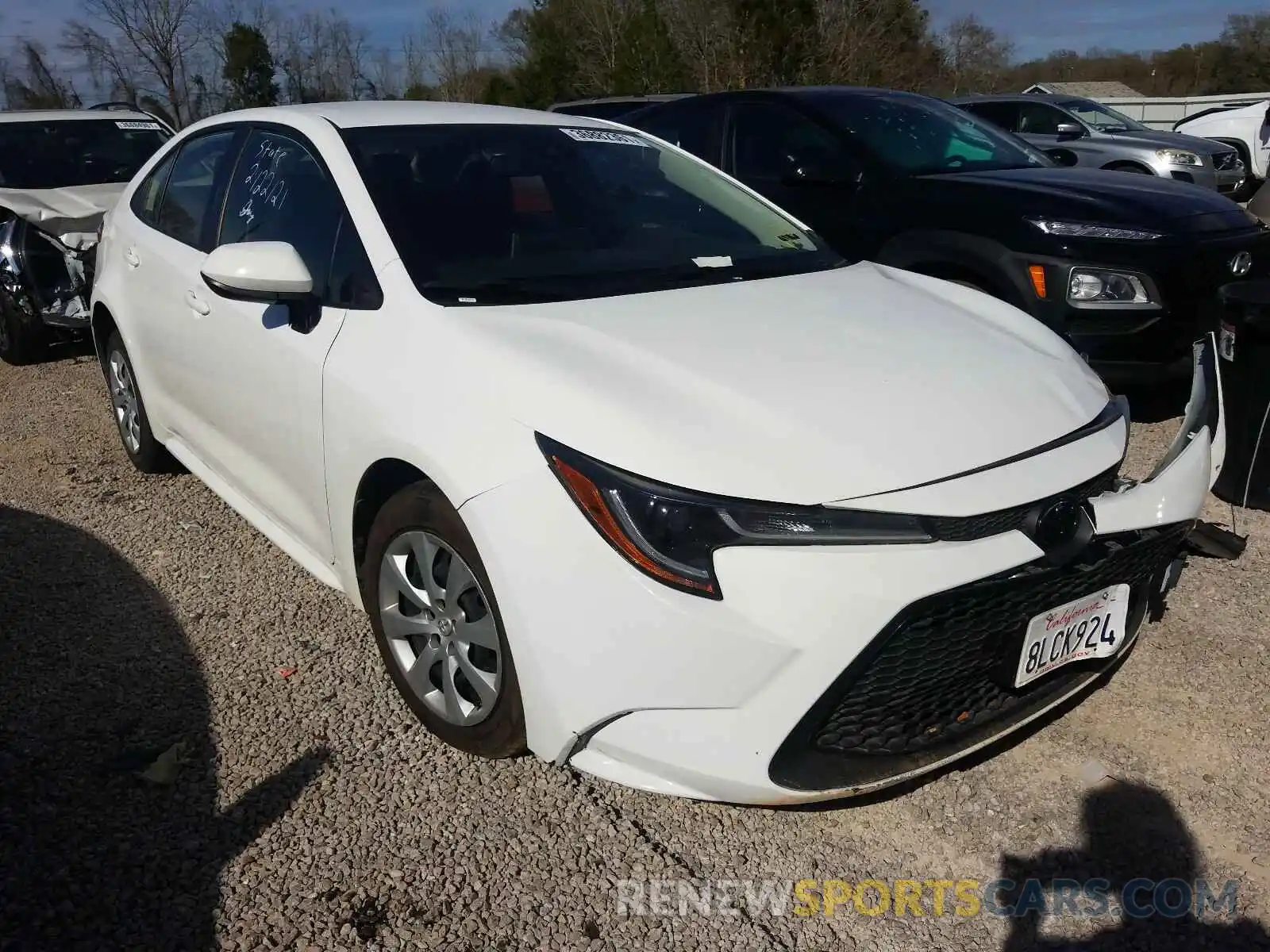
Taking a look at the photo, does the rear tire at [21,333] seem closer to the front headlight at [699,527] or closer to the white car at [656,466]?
the white car at [656,466]

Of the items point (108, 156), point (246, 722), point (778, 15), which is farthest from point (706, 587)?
point (778, 15)

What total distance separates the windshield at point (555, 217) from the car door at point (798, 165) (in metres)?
1.72

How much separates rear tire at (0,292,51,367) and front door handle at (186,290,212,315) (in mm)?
3698

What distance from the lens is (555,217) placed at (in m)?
3.01

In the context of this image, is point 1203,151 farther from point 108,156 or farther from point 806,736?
point 806,736

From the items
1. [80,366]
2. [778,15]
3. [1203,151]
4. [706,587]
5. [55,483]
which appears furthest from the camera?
[778,15]

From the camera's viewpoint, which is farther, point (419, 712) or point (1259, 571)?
point (1259, 571)

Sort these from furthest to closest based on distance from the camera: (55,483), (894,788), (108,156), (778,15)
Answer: (778,15) < (108,156) < (55,483) < (894,788)

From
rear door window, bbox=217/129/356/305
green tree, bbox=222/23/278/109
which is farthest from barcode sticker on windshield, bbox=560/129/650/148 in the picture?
green tree, bbox=222/23/278/109

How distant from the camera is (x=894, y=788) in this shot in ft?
8.11

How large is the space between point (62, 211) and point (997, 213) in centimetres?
540

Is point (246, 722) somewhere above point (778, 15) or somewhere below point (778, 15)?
below

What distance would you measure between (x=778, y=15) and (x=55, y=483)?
2477 centimetres

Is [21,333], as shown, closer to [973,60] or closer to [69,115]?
[69,115]
